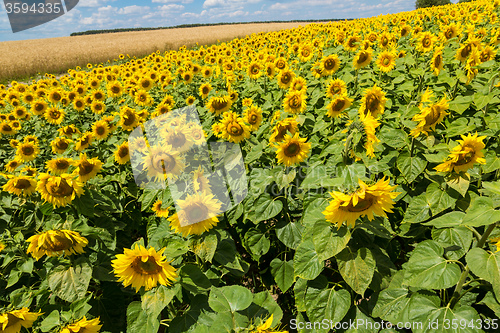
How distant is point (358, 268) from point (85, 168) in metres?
3.23

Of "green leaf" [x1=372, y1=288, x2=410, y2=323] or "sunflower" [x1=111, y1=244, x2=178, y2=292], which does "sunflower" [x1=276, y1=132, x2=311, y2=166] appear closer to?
"green leaf" [x1=372, y1=288, x2=410, y2=323]

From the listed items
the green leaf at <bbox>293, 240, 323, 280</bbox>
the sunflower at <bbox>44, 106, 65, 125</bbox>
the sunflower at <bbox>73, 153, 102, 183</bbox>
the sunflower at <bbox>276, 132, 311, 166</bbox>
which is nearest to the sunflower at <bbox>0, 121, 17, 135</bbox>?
the sunflower at <bbox>44, 106, 65, 125</bbox>

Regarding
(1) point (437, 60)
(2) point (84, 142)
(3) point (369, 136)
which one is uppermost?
(1) point (437, 60)

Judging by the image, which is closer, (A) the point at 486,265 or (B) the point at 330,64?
(A) the point at 486,265

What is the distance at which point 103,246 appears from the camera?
2799 mm

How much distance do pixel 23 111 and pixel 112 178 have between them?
21.6 ft

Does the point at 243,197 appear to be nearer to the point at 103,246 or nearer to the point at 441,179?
the point at 103,246

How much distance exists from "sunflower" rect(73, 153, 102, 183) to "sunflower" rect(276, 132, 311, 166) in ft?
7.67

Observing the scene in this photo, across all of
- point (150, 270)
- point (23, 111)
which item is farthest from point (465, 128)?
point (23, 111)

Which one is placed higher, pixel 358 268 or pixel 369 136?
pixel 369 136

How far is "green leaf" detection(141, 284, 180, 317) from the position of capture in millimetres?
1885

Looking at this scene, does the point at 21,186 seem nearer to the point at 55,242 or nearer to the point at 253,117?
the point at 55,242

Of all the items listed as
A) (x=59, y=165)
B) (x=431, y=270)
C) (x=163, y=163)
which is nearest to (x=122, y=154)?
(x=59, y=165)

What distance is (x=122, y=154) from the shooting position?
375 centimetres
